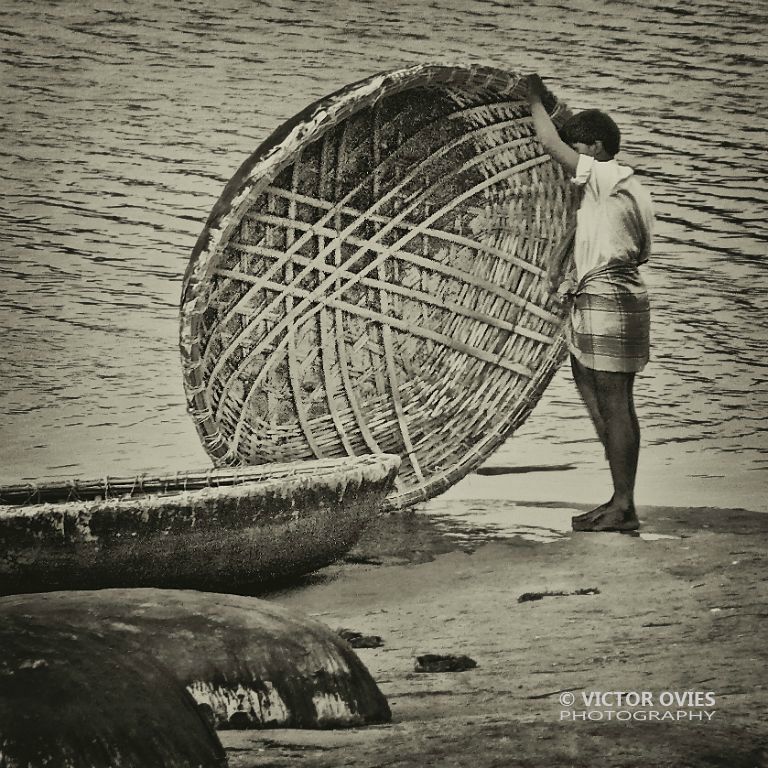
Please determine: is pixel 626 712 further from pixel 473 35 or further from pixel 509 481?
pixel 473 35

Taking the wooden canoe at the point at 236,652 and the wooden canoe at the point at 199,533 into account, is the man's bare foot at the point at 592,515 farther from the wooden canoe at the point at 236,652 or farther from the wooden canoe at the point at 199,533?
the wooden canoe at the point at 236,652

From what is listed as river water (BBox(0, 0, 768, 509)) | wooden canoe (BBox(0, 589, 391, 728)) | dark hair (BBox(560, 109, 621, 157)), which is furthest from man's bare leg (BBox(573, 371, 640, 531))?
wooden canoe (BBox(0, 589, 391, 728))

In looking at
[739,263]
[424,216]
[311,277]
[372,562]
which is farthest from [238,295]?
[739,263]

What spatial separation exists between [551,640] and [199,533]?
0.78 metres

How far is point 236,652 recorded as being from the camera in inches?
93.4

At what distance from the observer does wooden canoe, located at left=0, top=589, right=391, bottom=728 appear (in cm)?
232

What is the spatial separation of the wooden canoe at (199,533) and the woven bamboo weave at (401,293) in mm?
617

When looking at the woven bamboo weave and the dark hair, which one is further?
the woven bamboo weave

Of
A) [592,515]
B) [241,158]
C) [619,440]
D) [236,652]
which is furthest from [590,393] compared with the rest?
[241,158]

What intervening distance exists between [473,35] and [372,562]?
215cm

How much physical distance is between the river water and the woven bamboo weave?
681mm

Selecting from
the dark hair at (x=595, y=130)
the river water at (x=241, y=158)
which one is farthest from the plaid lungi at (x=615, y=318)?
the river water at (x=241, y=158)

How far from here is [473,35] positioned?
505 cm

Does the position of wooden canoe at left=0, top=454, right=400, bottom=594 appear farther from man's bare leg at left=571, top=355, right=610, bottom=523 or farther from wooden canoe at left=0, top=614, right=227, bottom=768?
wooden canoe at left=0, top=614, right=227, bottom=768
